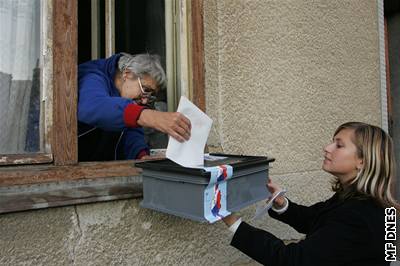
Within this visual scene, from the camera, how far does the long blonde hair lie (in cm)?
198

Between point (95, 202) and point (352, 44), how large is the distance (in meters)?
2.78

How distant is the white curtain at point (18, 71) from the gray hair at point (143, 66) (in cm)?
57

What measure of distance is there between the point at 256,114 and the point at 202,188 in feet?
4.04

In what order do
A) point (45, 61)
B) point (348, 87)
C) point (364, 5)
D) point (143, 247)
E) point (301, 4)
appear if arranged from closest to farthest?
1. point (45, 61)
2. point (143, 247)
3. point (301, 4)
4. point (348, 87)
5. point (364, 5)

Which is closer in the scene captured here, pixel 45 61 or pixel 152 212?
pixel 45 61

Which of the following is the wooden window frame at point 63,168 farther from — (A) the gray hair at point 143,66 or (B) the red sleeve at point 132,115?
(A) the gray hair at point 143,66

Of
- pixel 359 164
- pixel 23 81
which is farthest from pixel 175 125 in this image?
pixel 359 164

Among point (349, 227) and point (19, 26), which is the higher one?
point (19, 26)

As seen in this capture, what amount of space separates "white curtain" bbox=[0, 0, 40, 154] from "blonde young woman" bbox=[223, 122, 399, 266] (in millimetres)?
1013

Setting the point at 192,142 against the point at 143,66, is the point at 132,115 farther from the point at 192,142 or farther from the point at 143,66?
the point at 143,66

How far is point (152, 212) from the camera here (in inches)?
81.6

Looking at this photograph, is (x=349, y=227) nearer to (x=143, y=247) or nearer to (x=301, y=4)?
(x=143, y=247)

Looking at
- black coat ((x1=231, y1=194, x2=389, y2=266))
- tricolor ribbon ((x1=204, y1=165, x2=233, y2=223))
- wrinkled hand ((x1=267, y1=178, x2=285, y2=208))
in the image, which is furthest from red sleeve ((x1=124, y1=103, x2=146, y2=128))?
wrinkled hand ((x1=267, y1=178, x2=285, y2=208))

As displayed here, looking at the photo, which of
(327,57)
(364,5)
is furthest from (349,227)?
(364,5)
